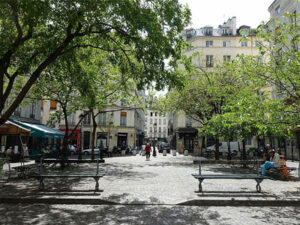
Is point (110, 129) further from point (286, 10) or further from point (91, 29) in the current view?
point (91, 29)

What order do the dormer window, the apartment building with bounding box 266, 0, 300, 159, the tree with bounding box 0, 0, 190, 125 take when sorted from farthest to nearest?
the dormer window
the apartment building with bounding box 266, 0, 300, 159
the tree with bounding box 0, 0, 190, 125

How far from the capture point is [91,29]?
8148 millimetres

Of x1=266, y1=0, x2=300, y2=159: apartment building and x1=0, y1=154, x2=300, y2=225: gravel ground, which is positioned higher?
x1=266, y1=0, x2=300, y2=159: apartment building

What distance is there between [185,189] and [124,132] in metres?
34.5

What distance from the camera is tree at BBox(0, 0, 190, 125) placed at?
6875mm

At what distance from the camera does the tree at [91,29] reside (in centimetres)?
688

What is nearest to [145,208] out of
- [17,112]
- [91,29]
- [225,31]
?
[91,29]

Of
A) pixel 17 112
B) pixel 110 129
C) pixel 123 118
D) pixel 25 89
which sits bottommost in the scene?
pixel 110 129

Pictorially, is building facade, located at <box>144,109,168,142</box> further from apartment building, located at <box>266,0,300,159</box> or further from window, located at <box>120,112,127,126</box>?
apartment building, located at <box>266,0,300,159</box>

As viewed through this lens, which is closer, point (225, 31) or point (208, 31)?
point (225, 31)

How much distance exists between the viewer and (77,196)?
268 inches

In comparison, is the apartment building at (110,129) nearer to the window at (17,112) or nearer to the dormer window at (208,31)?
the window at (17,112)

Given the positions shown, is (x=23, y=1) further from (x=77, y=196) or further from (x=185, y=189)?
(x=185, y=189)

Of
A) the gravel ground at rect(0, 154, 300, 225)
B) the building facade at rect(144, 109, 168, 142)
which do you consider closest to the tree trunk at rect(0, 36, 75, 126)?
the gravel ground at rect(0, 154, 300, 225)
